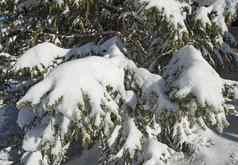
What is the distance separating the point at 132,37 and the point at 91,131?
2.80 m

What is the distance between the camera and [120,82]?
685cm

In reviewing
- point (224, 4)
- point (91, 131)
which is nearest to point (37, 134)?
point (91, 131)

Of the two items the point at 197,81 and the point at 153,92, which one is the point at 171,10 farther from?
the point at 197,81

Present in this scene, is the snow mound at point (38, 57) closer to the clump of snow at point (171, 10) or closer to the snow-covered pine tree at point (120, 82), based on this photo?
the snow-covered pine tree at point (120, 82)

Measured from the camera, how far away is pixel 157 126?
7.64 m

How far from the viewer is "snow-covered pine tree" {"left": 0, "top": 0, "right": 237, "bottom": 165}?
6.22 meters

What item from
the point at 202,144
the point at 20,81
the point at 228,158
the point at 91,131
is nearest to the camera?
the point at 91,131

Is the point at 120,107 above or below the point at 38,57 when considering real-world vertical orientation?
below

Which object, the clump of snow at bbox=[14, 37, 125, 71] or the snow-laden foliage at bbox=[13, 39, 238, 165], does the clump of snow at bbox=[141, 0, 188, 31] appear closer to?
the snow-laden foliage at bbox=[13, 39, 238, 165]

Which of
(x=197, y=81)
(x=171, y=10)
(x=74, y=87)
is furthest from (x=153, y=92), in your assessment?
(x=171, y=10)

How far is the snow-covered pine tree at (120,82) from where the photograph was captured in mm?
6223

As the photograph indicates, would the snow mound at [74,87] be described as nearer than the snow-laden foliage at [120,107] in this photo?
Yes

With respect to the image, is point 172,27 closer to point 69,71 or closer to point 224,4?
point 224,4

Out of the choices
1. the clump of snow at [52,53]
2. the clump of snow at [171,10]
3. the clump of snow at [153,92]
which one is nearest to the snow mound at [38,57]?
the clump of snow at [52,53]
